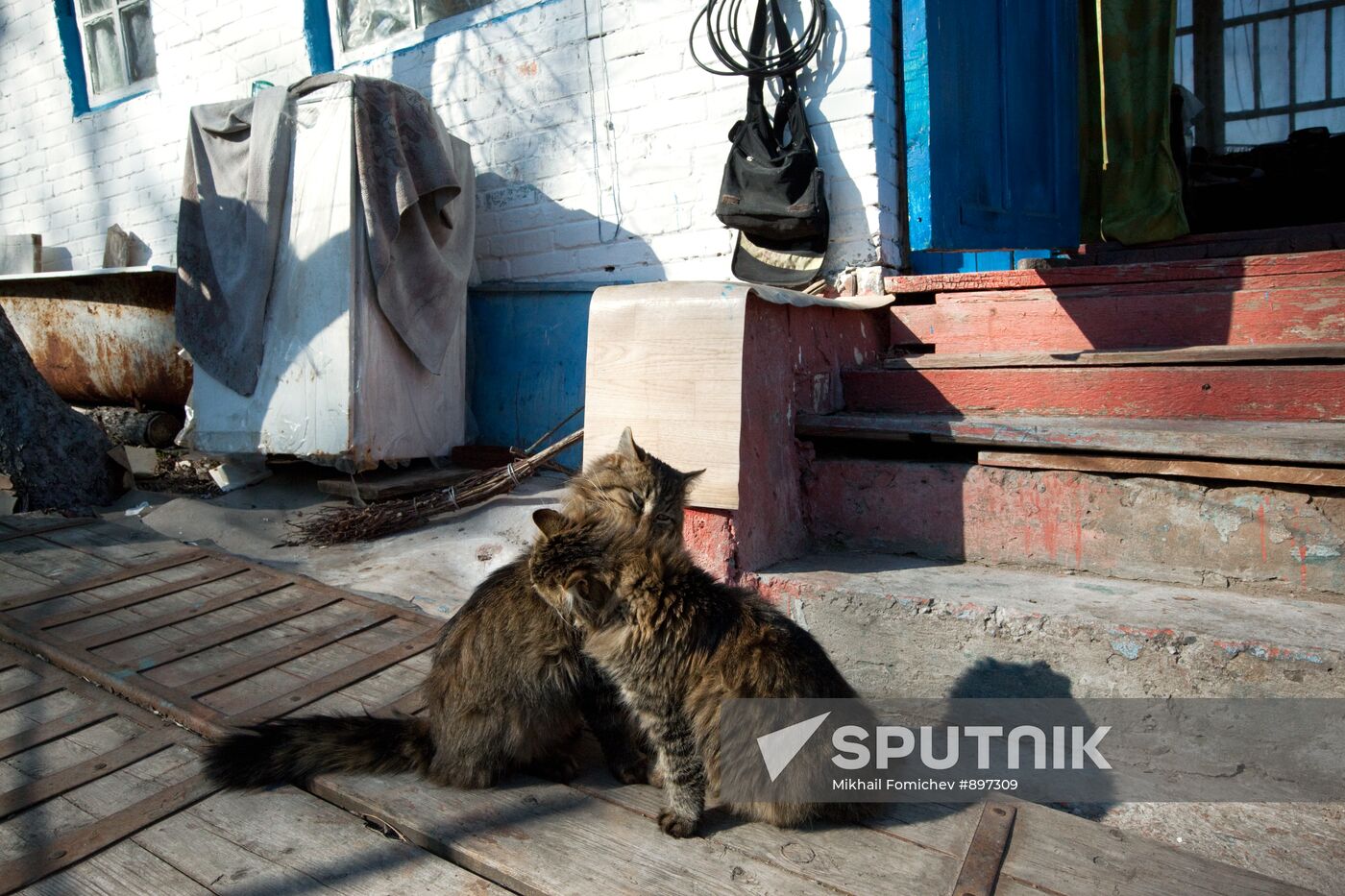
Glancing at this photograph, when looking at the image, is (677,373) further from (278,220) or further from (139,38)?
(139,38)

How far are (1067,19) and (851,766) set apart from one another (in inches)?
177

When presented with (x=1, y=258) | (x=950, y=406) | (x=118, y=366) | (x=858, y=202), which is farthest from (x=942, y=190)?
(x=1, y=258)

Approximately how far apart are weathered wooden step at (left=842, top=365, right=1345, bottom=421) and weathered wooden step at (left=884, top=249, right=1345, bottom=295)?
1.75ft

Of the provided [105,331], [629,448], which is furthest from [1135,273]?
[105,331]

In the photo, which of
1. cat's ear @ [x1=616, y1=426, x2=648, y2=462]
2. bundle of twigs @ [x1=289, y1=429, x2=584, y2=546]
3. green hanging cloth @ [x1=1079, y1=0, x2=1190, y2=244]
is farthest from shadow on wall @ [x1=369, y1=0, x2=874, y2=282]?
cat's ear @ [x1=616, y1=426, x2=648, y2=462]

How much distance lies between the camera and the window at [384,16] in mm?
5719

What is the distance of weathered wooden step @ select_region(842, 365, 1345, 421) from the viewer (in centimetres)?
275

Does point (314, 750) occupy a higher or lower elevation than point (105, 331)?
lower

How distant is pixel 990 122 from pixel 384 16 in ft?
14.1

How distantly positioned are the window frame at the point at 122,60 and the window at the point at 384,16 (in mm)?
2114

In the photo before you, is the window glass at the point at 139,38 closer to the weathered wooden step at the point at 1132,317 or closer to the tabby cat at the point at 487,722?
A: the weathered wooden step at the point at 1132,317

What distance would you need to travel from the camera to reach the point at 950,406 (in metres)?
3.38

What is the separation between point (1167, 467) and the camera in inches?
100

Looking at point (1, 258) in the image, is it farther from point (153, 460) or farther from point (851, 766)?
point (851, 766)
